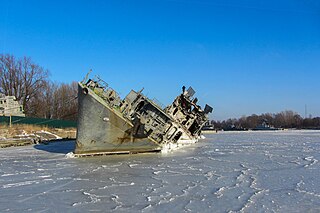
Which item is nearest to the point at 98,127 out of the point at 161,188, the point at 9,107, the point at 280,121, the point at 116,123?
the point at 116,123

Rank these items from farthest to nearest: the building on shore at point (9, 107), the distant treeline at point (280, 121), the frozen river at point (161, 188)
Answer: the distant treeline at point (280, 121) → the building on shore at point (9, 107) → the frozen river at point (161, 188)

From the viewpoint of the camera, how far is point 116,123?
1800 centimetres

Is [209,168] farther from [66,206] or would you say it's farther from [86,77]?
[86,77]

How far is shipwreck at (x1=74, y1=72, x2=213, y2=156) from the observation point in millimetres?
17938

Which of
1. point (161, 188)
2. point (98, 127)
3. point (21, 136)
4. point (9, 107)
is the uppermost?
point (9, 107)

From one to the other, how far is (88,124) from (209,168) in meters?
7.93

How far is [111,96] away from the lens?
19.3 meters

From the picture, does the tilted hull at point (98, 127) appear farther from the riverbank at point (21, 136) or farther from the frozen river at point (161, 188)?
the riverbank at point (21, 136)

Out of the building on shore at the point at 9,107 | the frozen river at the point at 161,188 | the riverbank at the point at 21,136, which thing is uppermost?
the building on shore at the point at 9,107

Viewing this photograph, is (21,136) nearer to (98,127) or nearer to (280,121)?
(98,127)

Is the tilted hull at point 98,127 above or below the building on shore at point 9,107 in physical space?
below

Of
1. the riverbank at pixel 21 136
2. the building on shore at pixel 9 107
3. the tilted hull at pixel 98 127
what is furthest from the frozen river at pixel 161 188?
the building on shore at pixel 9 107

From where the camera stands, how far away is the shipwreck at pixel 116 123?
17938mm

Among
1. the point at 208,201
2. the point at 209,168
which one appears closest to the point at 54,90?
the point at 209,168
